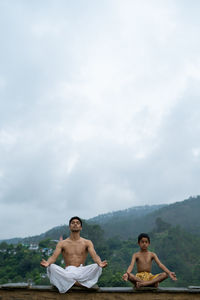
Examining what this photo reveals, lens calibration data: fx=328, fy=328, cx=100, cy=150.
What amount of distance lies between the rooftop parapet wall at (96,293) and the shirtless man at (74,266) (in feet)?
0.39

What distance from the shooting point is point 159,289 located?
16.1 feet

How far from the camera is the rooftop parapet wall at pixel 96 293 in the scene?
16.0ft

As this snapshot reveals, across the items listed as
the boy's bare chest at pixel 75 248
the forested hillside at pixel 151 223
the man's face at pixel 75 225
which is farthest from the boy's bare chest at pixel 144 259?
the forested hillside at pixel 151 223

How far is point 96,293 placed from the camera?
498 centimetres

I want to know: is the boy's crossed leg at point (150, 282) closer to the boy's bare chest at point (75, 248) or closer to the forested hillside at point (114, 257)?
the boy's bare chest at point (75, 248)

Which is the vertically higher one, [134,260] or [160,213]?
[160,213]

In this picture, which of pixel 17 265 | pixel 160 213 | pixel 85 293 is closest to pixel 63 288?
pixel 85 293

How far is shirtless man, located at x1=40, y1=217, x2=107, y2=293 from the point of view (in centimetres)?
500

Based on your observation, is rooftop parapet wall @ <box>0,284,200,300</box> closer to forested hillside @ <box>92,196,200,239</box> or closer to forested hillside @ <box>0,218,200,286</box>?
forested hillside @ <box>0,218,200,286</box>

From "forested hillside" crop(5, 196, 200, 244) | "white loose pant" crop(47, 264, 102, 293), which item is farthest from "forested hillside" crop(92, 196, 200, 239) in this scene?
"white loose pant" crop(47, 264, 102, 293)

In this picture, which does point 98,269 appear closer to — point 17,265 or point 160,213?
point 17,265

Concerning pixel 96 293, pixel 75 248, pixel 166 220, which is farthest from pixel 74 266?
pixel 166 220

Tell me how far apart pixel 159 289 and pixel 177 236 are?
210ft

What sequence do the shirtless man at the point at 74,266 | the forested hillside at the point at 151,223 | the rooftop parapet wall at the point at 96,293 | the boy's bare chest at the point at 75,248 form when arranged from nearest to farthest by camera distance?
the rooftop parapet wall at the point at 96,293, the shirtless man at the point at 74,266, the boy's bare chest at the point at 75,248, the forested hillside at the point at 151,223
